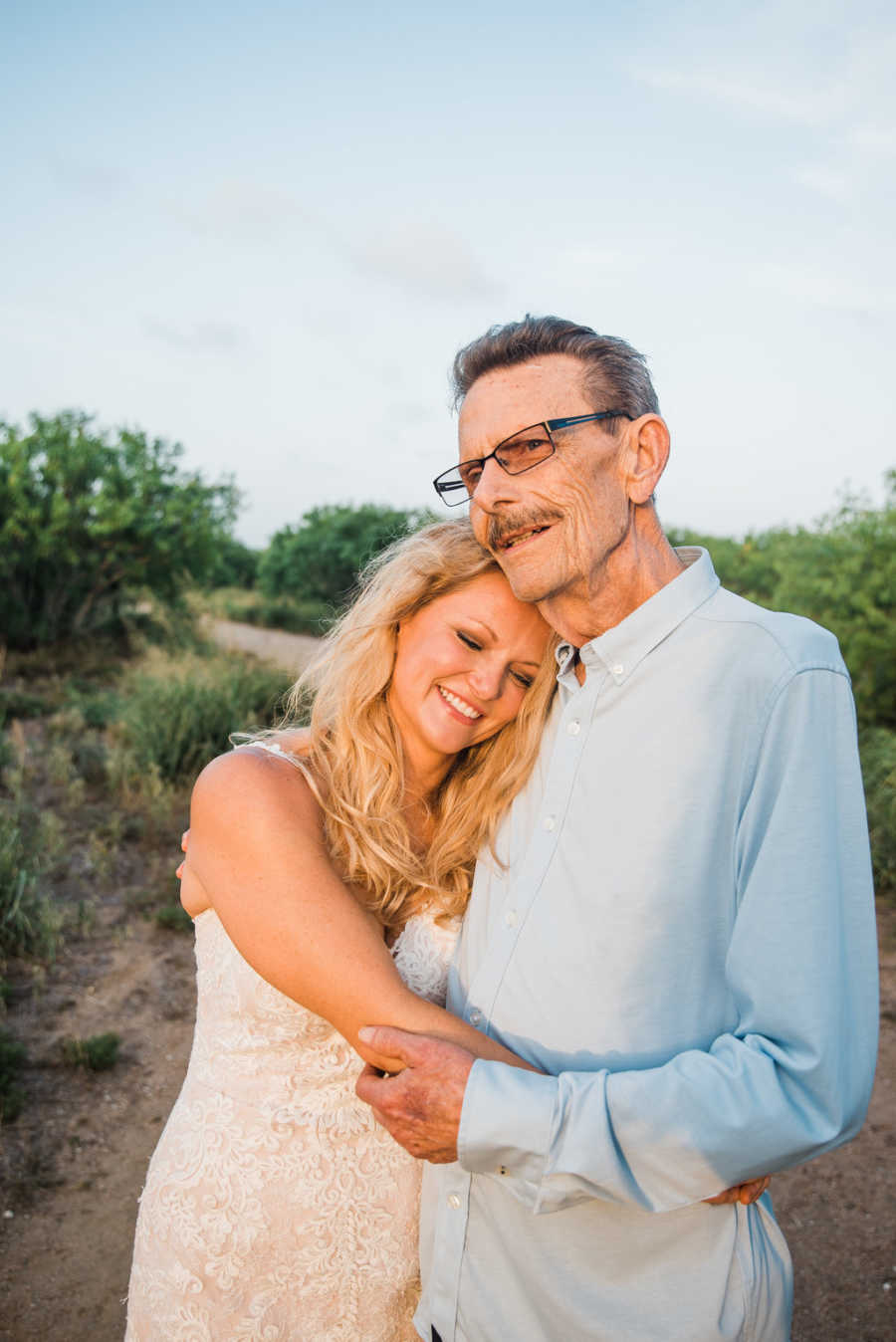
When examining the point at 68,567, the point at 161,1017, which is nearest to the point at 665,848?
the point at 161,1017

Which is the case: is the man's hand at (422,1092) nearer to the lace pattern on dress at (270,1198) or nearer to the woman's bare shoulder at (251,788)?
the lace pattern on dress at (270,1198)

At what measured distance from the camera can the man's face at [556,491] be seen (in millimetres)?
1846

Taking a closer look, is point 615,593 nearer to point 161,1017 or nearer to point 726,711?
point 726,711

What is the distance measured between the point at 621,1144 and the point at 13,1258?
3318 millimetres

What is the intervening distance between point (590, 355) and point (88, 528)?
12.0 m

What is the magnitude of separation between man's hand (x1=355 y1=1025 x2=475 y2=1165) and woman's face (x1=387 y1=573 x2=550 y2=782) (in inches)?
33.4

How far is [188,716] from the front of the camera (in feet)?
26.4

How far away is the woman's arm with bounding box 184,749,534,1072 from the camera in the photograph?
5.54 ft

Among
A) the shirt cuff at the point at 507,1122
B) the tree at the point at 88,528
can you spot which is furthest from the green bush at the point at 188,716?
the shirt cuff at the point at 507,1122

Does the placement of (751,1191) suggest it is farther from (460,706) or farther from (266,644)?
(266,644)

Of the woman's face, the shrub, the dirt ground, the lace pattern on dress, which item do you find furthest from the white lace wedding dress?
the shrub

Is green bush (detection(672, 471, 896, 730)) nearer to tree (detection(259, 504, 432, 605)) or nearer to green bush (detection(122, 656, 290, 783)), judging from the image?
green bush (detection(122, 656, 290, 783))

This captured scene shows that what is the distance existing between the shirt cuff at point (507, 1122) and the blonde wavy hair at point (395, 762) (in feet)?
2.25

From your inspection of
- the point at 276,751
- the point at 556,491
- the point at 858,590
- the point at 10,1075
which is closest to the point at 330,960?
the point at 276,751
